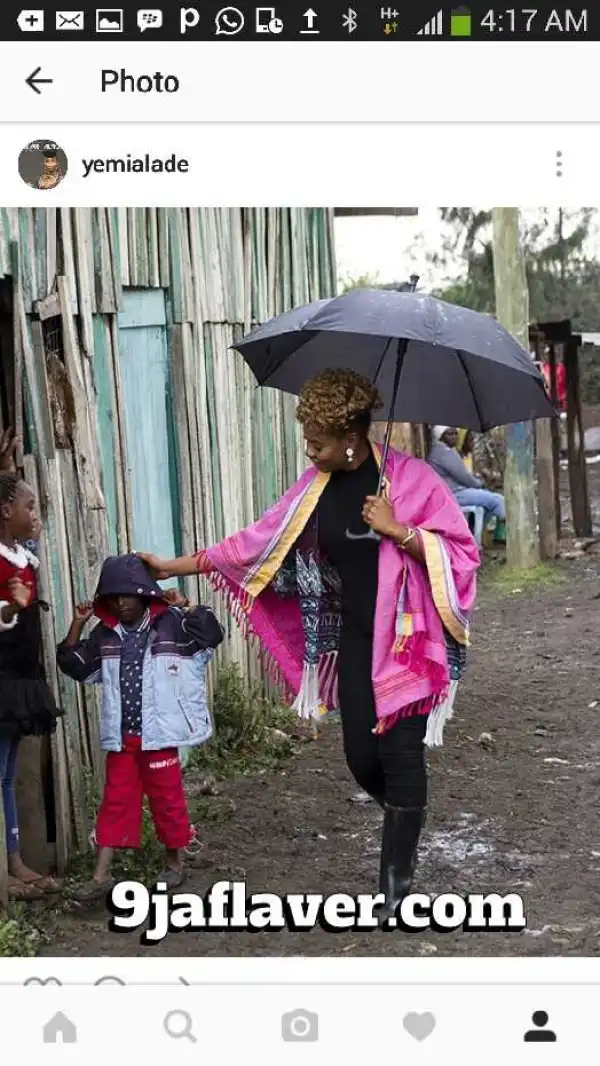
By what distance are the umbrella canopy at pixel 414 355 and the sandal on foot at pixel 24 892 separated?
190 centimetres

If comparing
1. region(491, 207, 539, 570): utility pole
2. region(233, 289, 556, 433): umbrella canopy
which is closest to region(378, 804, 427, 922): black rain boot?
region(233, 289, 556, 433): umbrella canopy

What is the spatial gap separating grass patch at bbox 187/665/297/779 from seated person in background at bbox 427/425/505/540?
570 centimetres

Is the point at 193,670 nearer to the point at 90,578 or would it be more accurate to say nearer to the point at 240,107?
the point at 90,578

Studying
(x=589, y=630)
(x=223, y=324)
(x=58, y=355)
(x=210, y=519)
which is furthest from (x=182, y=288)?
(x=589, y=630)

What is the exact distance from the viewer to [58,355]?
17.0 feet

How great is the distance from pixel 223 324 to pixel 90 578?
245 cm
